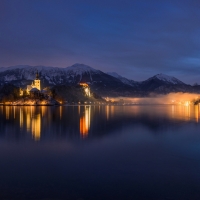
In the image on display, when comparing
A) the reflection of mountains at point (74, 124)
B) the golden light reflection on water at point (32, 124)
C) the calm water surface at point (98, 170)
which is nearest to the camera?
the calm water surface at point (98, 170)

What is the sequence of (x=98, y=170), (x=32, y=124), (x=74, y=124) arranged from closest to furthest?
1. (x=98, y=170)
2. (x=32, y=124)
3. (x=74, y=124)

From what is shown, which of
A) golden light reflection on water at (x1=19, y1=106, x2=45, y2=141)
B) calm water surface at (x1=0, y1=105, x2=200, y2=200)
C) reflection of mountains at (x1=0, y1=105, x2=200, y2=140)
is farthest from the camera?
reflection of mountains at (x1=0, y1=105, x2=200, y2=140)

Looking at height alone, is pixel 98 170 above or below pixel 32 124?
below

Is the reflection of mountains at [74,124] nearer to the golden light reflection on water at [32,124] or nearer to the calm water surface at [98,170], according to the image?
the golden light reflection on water at [32,124]

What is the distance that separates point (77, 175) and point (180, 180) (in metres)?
4.10

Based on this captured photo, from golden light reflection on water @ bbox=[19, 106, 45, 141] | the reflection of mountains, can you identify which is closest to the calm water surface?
golden light reflection on water @ bbox=[19, 106, 45, 141]

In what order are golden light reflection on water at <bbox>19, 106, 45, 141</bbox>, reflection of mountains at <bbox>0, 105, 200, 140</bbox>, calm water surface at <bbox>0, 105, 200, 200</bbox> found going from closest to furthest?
calm water surface at <bbox>0, 105, 200, 200</bbox>, golden light reflection on water at <bbox>19, 106, 45, 141</bbox>, reflection of mountains at <bbox>0, 105, 200, 140</bbox>

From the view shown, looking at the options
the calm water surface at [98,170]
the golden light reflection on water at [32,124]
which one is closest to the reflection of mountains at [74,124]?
the golden light reflection on water at [32,124]

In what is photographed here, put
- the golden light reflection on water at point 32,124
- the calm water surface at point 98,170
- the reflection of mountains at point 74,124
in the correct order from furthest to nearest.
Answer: the reflection of mountains at point 74,124, the golden light reflection on water at point 32,124, the calm water surface at point 98,170

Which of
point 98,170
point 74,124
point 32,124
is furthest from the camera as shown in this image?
point 74,124

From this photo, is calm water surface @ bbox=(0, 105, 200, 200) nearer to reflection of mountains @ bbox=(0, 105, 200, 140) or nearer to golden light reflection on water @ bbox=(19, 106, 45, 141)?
golden light reflection on water @ bbox=(19, 106, 45, 141)

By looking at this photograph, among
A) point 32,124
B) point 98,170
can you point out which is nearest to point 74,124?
point 32,124

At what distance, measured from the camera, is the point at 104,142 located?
17.8m

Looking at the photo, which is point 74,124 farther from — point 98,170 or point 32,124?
point 98,170
